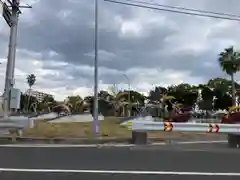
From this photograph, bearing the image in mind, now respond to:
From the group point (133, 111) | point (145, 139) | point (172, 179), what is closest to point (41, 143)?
point (145, 139)

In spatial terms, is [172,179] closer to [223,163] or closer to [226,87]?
[223,163]

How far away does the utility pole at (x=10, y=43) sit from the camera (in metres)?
19.0

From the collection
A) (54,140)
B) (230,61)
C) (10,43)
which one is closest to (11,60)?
(10,43)

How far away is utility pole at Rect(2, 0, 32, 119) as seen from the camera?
19016 mm

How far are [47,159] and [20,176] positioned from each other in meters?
2.40

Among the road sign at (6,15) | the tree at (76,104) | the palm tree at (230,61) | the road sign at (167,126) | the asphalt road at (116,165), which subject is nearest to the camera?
the asphalt road at (116,165)

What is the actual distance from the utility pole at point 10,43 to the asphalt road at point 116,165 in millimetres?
7548

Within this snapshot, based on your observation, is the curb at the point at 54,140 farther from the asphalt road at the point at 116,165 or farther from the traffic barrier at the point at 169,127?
the asphalt road at the point at 116,165

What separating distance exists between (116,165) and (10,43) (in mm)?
12938

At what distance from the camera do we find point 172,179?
7574 millimetres

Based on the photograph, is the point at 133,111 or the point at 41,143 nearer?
the point at 41,143

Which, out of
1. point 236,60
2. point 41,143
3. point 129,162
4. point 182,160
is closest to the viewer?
point 129,162

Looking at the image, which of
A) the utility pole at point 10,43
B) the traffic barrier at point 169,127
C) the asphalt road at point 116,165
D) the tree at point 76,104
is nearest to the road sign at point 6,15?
the utility pole at point 10,43

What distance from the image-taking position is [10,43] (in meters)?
19.8
